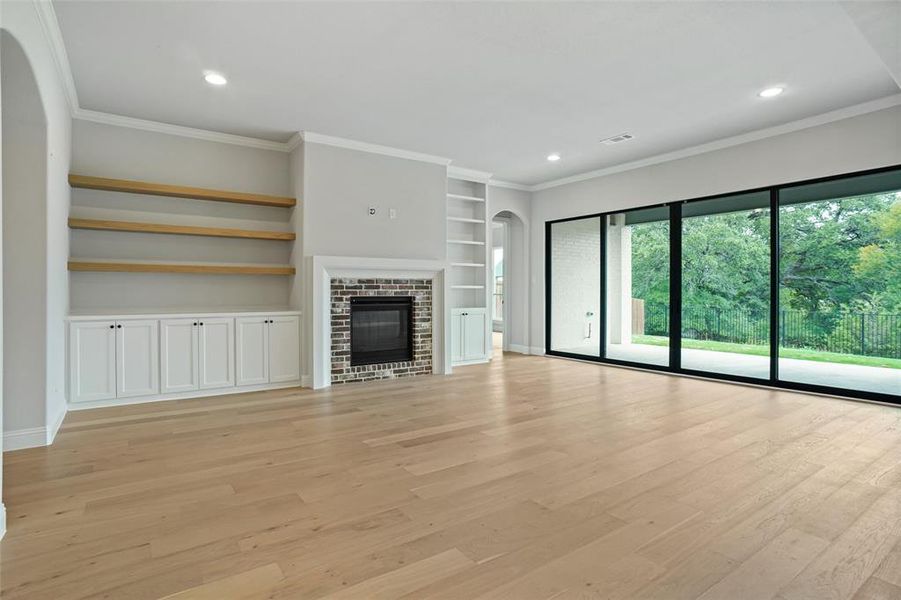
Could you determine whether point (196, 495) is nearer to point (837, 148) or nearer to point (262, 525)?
point (262, 525)

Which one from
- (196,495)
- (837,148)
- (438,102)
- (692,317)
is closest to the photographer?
(196,495)

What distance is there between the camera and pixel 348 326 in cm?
562

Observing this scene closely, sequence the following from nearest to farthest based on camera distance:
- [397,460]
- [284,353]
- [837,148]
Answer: [397,460] → [837,148] → [284,353]

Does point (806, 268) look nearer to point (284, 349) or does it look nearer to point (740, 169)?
point (740, 169)

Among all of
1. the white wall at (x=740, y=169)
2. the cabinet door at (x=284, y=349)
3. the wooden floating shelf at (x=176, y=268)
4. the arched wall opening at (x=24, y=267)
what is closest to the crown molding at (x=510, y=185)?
the white wall at (x=740, y=169)

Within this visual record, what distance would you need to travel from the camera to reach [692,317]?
612cm

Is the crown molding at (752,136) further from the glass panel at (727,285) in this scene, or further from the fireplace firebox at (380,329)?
the fireplace firebox at (380,329)

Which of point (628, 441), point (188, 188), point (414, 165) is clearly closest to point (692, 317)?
point (628, 441)

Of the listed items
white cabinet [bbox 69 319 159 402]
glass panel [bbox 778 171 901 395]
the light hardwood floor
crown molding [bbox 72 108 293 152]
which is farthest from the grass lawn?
white cabinet [bbox 69 319 159 402]

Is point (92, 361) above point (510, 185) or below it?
below

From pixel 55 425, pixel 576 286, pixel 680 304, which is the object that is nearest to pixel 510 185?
pixel 576 286

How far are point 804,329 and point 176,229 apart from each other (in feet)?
21.8

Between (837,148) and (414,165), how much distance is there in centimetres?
453

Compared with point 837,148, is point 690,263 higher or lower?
lower
